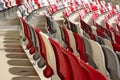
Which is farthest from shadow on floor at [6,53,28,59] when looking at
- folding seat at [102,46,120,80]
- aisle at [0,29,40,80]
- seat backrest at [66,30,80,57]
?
folding seat at [102,46,120,80]

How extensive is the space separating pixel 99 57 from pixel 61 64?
46 centimetres

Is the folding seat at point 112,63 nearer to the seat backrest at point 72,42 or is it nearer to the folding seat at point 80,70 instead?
the folding seat at point 80,70

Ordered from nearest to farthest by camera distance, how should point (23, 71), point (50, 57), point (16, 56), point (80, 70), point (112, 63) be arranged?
point (80, 70)
point (112, 63)
point (50, 57)
point (23, 71)
point (16, 56)

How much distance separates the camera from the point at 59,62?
2146 millimetres

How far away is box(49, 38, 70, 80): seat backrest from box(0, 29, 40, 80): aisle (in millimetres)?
1132

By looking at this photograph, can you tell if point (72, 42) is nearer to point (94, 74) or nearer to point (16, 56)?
point (16, 56)

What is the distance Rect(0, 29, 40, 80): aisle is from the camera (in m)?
3.30

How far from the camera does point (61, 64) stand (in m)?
2.10

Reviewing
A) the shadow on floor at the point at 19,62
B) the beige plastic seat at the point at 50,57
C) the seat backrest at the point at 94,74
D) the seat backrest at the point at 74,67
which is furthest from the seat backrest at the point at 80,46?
the seat backrest at the point at 94,74

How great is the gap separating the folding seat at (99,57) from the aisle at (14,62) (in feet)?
3.15

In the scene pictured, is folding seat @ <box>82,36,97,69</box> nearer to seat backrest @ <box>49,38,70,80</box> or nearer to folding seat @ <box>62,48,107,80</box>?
seat backrest @ <box>49,38,70,80</box>

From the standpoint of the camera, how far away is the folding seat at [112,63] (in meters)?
2.21

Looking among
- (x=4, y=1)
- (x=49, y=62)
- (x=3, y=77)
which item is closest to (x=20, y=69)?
(x=3, y=77)

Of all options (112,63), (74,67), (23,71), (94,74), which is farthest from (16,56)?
(94,74)
